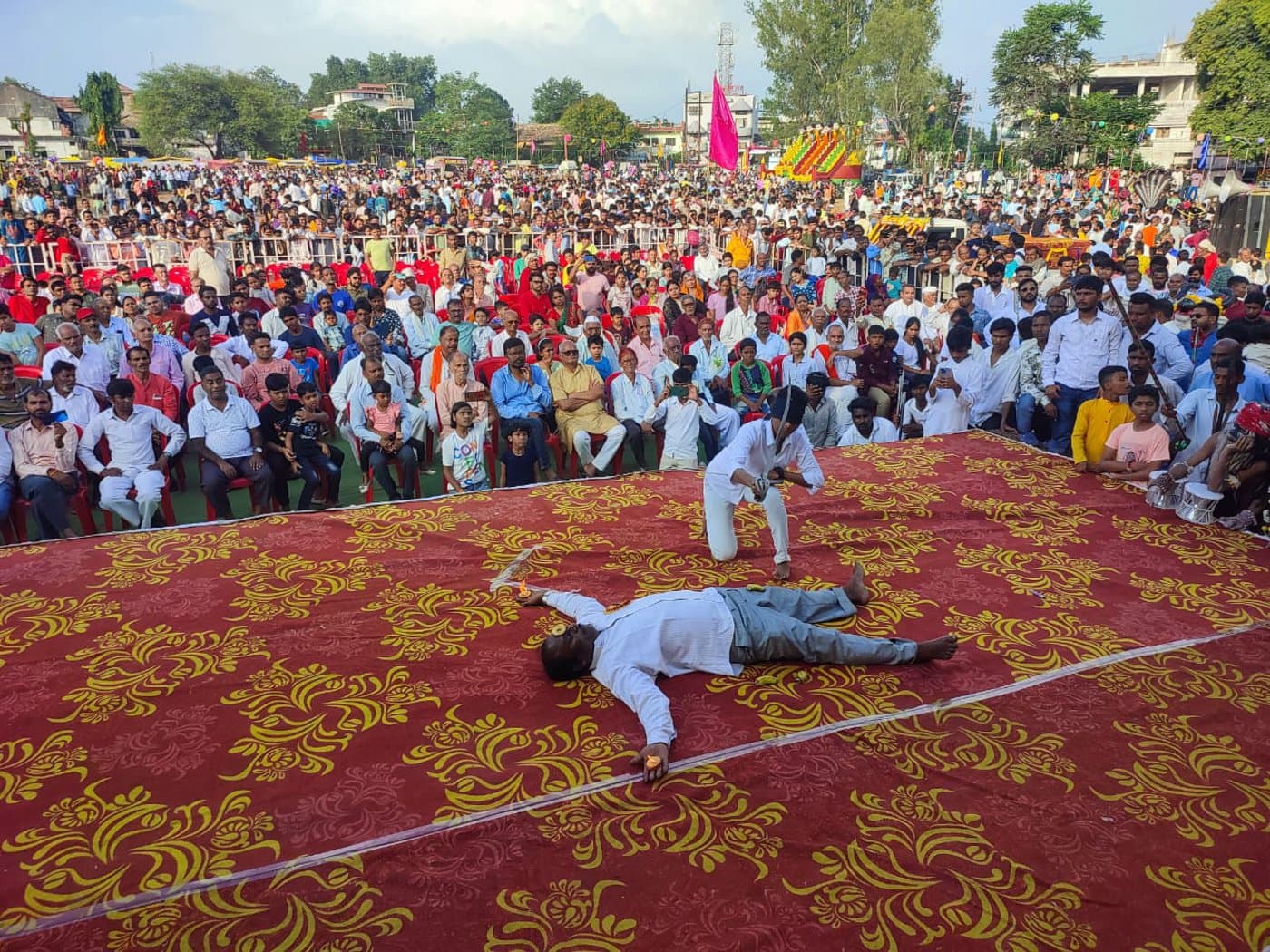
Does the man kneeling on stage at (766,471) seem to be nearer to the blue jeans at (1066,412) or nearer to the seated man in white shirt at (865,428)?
the seated man in white shirt at (865,428)

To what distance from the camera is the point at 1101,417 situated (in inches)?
234

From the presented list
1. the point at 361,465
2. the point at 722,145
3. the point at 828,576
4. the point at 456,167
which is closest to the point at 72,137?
the point at 456,167

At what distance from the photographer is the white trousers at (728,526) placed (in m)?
4.43

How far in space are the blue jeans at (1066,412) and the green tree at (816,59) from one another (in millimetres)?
35011

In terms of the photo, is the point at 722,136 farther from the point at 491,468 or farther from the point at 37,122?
the point at 37,122

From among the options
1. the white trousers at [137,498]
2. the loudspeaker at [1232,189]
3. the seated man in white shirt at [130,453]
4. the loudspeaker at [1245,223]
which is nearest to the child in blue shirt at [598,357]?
the seated man in white shirt at [130,453]

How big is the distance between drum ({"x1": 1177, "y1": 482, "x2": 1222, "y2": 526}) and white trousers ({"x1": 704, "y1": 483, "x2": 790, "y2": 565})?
248cm

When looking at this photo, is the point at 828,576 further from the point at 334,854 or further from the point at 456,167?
the point at 456,167

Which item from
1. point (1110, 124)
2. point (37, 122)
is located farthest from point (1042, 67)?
point (37, 122)

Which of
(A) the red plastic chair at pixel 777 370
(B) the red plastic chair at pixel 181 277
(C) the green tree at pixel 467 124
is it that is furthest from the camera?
(C) the green tree at pixel 467 124

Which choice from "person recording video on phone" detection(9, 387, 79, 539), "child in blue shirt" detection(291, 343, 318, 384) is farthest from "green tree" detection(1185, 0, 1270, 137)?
"person recording video on phone" detection(9, 387, 79, 539)

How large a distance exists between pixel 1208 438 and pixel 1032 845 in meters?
3.83

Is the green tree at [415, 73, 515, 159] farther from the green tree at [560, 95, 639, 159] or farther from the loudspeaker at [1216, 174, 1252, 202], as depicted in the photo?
the loudspeaker at [1216, 174, 1252, 202]

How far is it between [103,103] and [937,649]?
69.1 m
